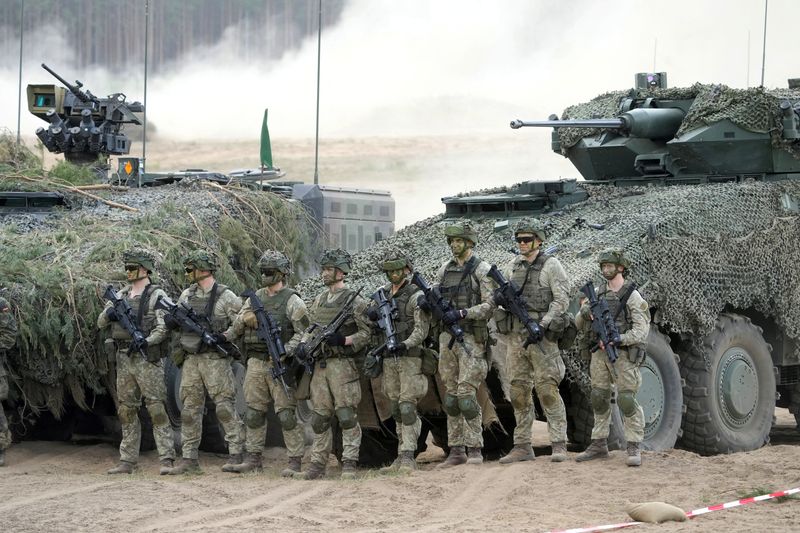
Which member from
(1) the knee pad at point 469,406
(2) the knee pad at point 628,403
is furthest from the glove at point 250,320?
(2) the knee pad at point 628,403

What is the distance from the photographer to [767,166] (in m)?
14.6

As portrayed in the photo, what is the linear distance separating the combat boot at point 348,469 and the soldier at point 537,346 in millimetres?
1125

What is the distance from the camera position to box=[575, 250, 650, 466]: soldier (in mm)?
11539

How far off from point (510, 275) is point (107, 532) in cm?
388

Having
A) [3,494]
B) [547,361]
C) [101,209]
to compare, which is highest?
[101,209]

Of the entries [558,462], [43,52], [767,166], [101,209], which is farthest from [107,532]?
[43,52]

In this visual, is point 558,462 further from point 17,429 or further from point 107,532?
point 17,429

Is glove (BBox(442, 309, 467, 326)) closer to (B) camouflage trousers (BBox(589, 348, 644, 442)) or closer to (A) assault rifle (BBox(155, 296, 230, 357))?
(B) camouflage trousers (BBox(589, 348, 644, 442))

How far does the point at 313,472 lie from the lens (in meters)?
11.9

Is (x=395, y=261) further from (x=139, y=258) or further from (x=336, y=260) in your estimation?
(x=139, y=258)

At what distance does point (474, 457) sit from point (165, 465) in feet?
7.99

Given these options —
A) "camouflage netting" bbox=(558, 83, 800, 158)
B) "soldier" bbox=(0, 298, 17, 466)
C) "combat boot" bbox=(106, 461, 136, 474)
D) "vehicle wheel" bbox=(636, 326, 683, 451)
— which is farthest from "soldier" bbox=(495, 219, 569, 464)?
"soldier" bbox=(0, 298, 17, 466)

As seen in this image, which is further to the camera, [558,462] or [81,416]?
[81,416]

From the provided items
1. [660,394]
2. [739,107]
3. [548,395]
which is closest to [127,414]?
[548,395]
